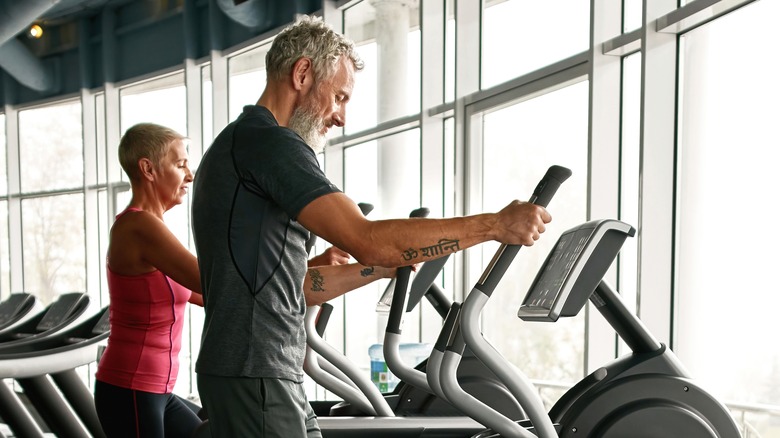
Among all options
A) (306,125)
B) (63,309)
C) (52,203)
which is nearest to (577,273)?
(306,125)

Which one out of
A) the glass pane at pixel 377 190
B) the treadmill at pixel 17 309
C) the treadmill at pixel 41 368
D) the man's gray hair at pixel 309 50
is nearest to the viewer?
the man's gray hair at pixel 309 50

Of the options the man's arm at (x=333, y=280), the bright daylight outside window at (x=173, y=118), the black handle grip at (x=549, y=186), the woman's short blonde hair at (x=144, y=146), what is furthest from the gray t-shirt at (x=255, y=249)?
the bright daylight outside window at (x=173, y=118)

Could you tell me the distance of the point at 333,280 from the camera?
2.33 meters

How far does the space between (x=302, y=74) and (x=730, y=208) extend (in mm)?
2201

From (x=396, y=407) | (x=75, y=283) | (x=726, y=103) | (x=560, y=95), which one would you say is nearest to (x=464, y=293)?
(x=560, y=95)

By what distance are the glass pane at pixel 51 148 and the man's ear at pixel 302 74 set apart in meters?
8.99

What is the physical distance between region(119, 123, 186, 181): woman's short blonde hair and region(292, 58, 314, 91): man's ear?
84cm

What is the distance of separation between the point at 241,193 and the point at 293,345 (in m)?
0.30

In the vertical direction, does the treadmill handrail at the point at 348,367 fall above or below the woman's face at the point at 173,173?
below

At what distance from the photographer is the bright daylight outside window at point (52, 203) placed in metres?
10.4

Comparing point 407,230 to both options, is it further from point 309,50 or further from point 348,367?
point 348,367

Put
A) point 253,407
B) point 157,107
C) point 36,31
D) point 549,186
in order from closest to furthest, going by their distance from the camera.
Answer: point 253,407
point 549,186
point 157,107
point 36,31

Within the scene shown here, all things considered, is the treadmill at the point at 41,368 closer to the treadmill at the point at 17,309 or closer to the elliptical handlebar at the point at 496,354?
the treadmill at the point at 17,309

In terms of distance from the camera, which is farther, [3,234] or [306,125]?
[3,234]
